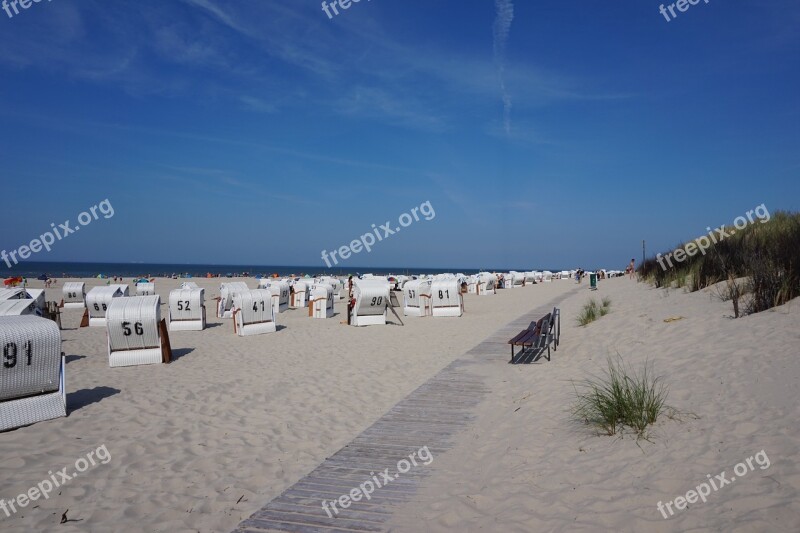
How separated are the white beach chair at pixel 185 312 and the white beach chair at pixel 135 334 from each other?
5.85 m

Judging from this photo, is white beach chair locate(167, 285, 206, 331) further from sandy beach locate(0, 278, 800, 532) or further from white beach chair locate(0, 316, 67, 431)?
white beach chair locate(0, 316, 67, 431)

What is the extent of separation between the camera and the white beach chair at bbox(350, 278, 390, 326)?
17875mm

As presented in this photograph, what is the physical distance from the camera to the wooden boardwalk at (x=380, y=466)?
412cm

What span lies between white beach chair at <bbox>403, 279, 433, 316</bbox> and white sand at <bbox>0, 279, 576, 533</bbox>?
8.20 m

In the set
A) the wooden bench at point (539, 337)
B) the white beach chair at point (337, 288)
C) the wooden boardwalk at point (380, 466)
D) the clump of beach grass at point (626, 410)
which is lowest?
the wooden boardwalk at point (380, 466)

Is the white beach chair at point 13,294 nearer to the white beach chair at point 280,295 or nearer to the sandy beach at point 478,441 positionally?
the sandy beach at point 478,441

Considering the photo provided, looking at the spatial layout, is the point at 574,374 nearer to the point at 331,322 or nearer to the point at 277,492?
the point at 277,492

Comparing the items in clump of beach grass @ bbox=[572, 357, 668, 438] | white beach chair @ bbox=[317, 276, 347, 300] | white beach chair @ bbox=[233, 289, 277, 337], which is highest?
white beach chair @ bbox=[317, 276, 347, 300]

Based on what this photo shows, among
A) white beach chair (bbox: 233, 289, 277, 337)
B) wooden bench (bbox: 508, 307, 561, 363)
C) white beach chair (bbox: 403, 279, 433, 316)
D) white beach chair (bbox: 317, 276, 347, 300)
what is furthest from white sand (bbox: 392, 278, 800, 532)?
white beach chair (bbox: 317, 276, 347, 300)

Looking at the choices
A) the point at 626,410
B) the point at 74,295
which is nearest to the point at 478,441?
the point at 626,410

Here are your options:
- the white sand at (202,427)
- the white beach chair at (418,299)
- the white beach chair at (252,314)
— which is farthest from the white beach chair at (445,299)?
the white sand at (202,427)

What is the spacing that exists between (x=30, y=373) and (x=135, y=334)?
423cm

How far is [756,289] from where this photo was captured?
8898 mm

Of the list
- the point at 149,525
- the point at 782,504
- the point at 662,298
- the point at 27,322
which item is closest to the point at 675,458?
the point at 782,504
